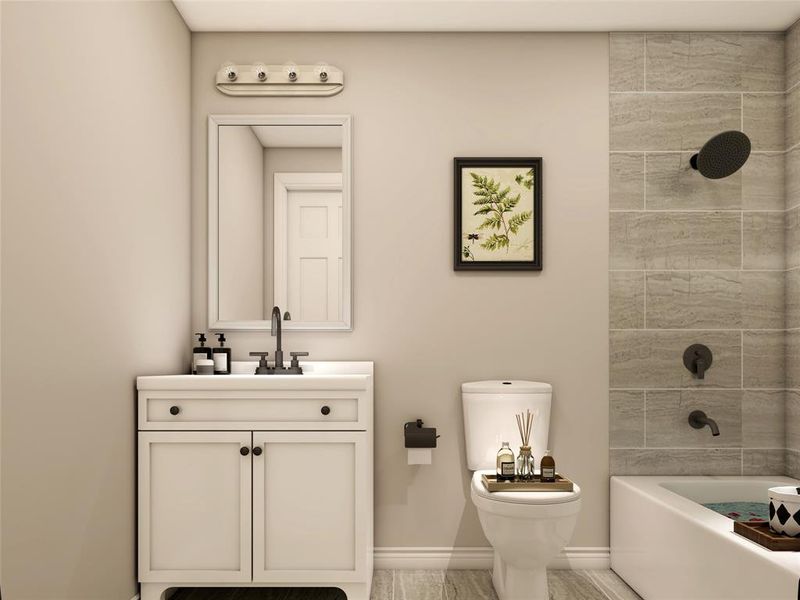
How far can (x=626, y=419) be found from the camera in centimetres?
290

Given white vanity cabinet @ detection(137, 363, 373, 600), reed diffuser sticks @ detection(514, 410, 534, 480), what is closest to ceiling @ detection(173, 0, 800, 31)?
white vanity cabinet @ detection(137, 363, 373, 600)

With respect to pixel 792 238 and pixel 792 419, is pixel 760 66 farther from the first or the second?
pixel 792 419

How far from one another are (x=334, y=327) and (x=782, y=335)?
2.01 m

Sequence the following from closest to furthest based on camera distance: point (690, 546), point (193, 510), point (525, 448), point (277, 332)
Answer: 1. point (690, 546)
2. point (193, 510)
3. point (525, 448)
4. point (277, 332)

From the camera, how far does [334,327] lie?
114 inches

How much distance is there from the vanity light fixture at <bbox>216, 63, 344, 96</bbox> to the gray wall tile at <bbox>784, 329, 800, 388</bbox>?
2.28 meters

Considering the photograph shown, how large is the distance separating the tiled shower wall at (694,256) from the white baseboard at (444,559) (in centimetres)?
45

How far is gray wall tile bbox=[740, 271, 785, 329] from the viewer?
291 cm

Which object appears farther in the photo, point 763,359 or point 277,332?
point 763,359

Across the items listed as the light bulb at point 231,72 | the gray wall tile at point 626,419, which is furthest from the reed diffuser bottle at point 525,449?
the light bulb at point 231,72

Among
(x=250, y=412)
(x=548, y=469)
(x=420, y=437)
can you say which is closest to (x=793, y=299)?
(x=548, y=469)

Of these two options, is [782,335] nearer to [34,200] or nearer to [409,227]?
[409,227]

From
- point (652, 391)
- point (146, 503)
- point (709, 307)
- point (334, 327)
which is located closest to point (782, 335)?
point (709, 307)

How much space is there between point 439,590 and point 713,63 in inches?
102
